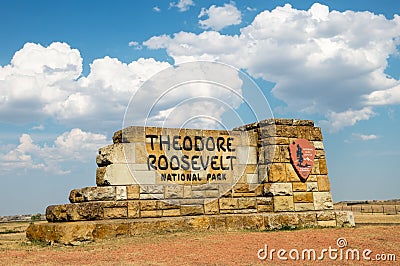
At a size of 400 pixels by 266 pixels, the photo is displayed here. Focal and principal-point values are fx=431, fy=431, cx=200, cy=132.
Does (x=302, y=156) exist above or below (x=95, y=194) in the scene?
above

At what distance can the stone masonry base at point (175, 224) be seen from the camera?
10391 millimetres

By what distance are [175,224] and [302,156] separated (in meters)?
5.00

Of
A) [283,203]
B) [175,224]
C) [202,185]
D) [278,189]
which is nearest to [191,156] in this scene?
[202,185]

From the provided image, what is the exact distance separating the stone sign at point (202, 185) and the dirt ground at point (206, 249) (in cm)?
77

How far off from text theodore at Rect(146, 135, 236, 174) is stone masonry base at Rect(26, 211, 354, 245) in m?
1.54

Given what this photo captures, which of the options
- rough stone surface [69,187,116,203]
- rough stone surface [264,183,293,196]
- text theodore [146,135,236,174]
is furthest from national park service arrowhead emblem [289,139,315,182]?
rough stone surface [69,187,116,203]

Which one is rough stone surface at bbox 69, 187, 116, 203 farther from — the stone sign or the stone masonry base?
the stone masonry base

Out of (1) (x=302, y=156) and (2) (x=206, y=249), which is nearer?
(2) (x=206, y=249)

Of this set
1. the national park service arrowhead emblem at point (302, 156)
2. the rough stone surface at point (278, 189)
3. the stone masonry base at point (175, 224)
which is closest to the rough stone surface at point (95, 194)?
the stone masonry base at point (175, 224)

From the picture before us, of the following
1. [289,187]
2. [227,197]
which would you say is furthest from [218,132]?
[289,187]

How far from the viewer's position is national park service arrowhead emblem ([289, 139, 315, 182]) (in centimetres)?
1386

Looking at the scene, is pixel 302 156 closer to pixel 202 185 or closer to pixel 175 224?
pixel 202 185

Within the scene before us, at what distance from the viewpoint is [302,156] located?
1405 cm

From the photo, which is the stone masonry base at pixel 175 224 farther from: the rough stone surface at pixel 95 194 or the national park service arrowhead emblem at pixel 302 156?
the national park service arrowhead emblem at pixel 302 156
